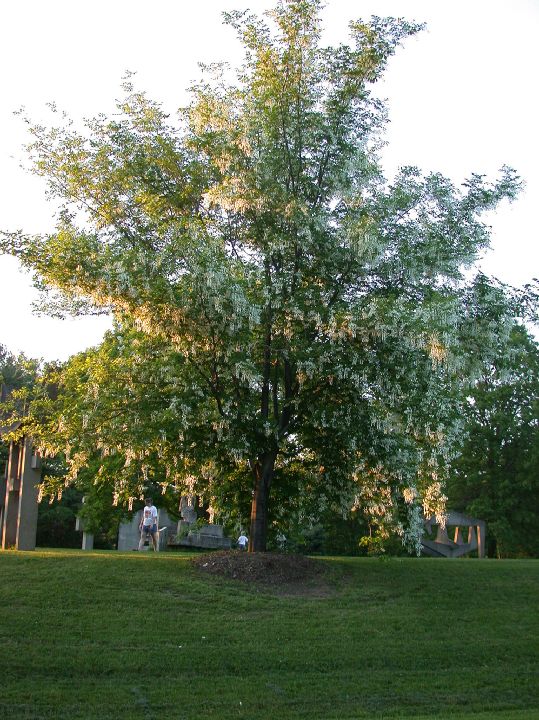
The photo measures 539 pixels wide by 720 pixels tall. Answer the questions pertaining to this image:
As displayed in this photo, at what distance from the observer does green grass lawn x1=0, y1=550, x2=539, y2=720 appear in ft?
34.5

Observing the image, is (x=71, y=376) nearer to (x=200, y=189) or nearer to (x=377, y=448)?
(x=200, y=189)

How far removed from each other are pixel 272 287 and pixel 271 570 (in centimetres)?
533

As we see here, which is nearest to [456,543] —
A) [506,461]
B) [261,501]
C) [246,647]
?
[506,461]

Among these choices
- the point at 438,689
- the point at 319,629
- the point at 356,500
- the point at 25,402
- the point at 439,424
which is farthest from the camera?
the point at 25,402

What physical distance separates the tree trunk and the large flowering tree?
0.03 metres

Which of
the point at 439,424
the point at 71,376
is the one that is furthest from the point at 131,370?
the point at 439,424

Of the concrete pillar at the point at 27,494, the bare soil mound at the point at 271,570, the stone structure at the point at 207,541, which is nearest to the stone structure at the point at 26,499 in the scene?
the concrete pillar at the point at 27,494

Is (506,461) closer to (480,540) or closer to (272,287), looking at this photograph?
(480,540)

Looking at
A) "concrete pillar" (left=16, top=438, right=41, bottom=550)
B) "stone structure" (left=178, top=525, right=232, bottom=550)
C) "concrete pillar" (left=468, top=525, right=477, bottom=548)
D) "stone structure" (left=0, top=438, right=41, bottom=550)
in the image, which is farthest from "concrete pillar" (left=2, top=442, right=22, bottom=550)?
"concrete pillar" (left=468, top=525, right=477, bottom=548)

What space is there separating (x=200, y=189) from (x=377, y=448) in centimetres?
646

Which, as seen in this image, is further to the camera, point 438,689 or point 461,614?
point 461,614

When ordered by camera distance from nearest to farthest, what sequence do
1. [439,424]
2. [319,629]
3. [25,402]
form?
[319,629], [439,424], [25,402]

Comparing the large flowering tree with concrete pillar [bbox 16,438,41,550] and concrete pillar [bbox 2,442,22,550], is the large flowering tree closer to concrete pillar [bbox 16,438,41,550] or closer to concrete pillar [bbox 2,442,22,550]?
concrete pillar [bbox 16,438,41,550]

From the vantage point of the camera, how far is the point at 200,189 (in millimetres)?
17547
